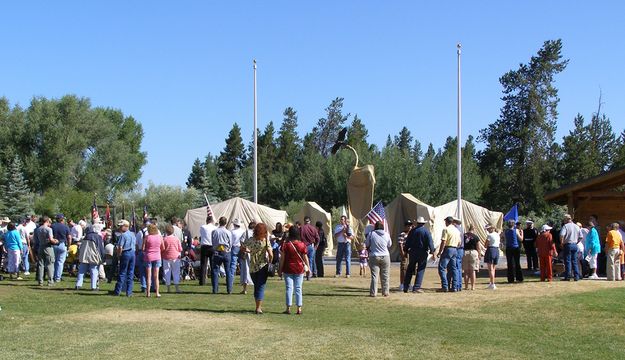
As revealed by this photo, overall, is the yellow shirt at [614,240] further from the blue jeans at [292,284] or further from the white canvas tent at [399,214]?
the white canvas tent at [399,214]

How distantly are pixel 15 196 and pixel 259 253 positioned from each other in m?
41.6

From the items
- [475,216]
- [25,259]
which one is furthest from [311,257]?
[475,216]

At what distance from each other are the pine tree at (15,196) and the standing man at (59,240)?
32.9 m

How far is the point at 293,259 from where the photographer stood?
12828 millimetres

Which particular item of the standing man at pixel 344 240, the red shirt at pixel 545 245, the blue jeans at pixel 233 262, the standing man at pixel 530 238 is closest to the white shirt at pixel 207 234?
the blue jeans at pixel 233 262

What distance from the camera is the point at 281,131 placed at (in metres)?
72.9

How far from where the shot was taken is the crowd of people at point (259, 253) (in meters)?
15.7

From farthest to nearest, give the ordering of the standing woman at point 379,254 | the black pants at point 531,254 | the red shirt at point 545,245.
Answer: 1. the black pants at point 531,254
2. the red shirt at point 545,245
3. the standing woman at point 379,254

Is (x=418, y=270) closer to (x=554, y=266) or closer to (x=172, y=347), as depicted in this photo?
(x=554, y=266)

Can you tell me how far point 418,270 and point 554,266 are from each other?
581 centimetres

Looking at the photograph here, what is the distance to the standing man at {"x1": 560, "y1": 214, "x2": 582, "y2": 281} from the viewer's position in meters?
18.9

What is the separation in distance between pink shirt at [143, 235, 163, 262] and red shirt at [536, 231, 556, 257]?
30.9 feet

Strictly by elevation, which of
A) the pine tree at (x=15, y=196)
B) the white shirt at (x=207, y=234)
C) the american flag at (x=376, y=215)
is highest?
the pine tree at (x=15, y=196)

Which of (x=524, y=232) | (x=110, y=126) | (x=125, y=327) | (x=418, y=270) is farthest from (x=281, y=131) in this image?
(x=125, y=327)
